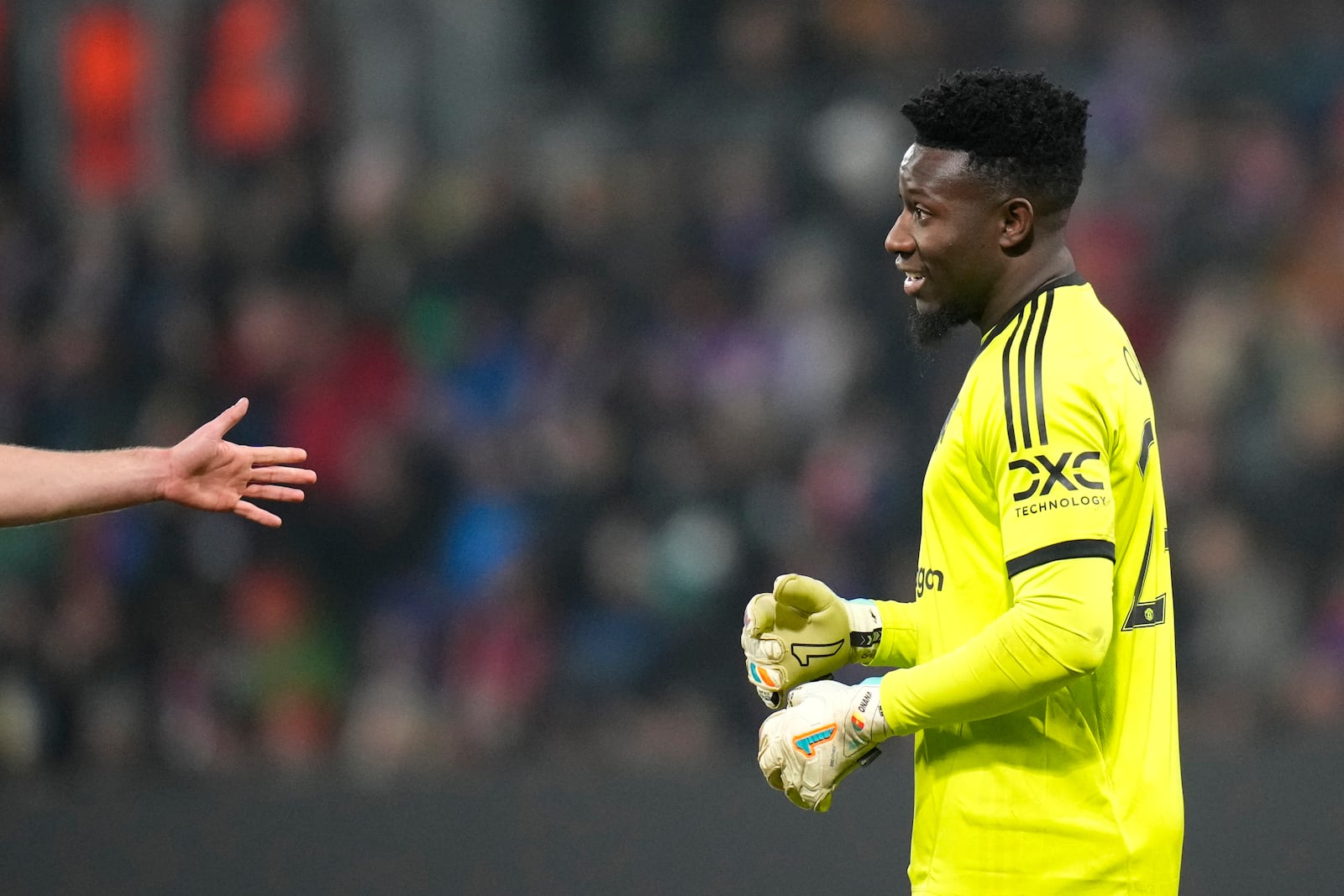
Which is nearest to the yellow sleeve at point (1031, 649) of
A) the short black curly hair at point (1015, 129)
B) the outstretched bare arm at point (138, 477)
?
the short black curly hair at point (1015, 129)

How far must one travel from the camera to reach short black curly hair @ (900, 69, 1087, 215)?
106 inches

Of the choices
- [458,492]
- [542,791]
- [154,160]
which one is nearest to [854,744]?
[542,791]

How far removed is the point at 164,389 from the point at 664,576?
7.55ft

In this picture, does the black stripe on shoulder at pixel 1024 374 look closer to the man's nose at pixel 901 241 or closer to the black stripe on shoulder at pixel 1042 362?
the black stripe on shoulder at pixel 1042 362

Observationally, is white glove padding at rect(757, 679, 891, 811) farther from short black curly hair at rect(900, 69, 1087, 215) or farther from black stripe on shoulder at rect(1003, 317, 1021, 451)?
short black curly hair at rect(900, 69, 1087, 215)

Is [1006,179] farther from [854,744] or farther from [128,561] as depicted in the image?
[128,561]

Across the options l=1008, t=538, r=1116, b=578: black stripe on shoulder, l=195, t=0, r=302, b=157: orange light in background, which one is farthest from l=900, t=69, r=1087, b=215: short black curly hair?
l=195, t=0, r=302, b=157: orange light in background

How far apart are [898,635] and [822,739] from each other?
0.37 m

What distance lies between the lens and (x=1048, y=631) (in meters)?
2.42

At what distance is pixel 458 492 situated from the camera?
6.86 m

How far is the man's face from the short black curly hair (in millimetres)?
33

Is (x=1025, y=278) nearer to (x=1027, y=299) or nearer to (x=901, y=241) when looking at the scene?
(x=1027, y=299)

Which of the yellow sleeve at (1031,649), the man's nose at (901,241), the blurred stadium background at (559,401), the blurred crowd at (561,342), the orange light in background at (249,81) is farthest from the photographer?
the orange light in background at (249,81)

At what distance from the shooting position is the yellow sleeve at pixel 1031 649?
2.42m
